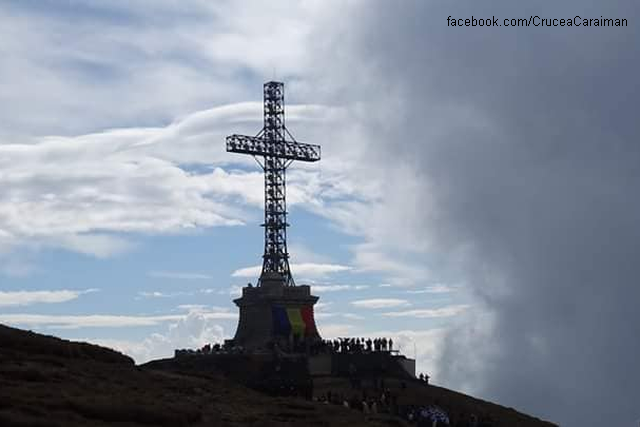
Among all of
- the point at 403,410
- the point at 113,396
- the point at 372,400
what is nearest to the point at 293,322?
the point at 372,400

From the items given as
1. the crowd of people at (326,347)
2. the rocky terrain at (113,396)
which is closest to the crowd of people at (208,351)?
the crowd of people at (326,347)

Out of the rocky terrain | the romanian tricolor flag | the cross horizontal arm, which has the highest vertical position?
the cross horizontal arm

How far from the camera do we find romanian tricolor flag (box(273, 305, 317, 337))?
79.0m

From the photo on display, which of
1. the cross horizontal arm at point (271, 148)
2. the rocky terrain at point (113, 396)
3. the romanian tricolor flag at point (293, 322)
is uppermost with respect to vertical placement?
the cross horizontal arm at point (271, 148)

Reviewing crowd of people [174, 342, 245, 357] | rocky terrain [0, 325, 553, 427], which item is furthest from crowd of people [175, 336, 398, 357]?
rocky terrain [0, 325, 553, 427]

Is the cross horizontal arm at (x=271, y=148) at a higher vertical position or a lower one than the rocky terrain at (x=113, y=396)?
higher

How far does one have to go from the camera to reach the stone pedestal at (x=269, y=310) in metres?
79.3

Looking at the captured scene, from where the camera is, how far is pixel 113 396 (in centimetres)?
2809

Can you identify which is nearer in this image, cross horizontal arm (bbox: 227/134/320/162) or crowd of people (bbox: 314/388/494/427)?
crowd of people (bbox: 314/388/494/427)

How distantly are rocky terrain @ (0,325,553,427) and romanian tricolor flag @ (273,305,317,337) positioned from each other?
38.8 metres

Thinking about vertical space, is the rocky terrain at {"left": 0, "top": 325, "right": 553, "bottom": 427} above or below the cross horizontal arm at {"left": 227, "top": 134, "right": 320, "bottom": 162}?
below

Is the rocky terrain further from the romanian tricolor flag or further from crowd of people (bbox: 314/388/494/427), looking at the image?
the romanian tricolor flag

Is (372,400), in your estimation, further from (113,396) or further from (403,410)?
(113,396)

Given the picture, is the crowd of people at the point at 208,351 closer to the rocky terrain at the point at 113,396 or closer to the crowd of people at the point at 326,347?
the crowd of people at the point at 326,347
